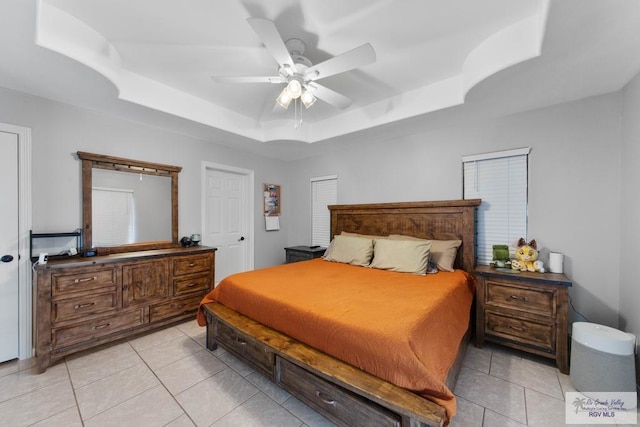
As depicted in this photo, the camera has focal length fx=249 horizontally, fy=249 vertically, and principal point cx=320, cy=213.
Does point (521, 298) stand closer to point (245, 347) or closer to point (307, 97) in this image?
point (245, 347)

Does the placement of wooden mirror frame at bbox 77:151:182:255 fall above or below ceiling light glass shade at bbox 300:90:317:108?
below

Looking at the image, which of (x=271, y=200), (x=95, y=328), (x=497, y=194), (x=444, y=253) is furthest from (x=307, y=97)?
(x=95, y=328)

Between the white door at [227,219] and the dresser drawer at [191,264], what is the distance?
24.9 inches

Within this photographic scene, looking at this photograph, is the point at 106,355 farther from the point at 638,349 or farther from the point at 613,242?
the point at 613,242

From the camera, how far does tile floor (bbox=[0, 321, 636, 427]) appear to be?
64.7 inches

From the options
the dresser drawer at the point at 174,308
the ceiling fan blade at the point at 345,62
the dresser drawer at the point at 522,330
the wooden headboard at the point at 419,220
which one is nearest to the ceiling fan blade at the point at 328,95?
the ceiling fan blade at the point at 345,62

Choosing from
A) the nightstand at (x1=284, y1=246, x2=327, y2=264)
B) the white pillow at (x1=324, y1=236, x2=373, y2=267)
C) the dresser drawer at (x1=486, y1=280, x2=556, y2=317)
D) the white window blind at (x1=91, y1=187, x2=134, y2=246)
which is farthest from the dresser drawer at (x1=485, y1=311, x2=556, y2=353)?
the white window blind at (x1=91, y1=187, x2=134, y2=246)

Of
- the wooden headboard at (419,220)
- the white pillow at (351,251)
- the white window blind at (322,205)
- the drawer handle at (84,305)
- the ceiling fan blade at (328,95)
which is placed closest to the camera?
the ceiling fan blade at (328,95)

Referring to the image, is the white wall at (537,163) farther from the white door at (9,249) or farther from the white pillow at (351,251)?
the white pillow at (351,251)

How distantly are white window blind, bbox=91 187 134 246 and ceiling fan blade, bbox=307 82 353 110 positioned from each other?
101 inches

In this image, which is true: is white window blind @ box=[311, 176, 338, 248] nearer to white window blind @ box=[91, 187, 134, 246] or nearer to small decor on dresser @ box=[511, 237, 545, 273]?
small decor on dresser @ box=[511, 237, 545, 273]

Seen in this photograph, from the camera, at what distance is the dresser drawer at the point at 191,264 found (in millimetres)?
3008

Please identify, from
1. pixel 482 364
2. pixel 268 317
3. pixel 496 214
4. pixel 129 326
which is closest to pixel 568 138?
pixel 496 214

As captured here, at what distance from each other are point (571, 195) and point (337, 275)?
8.12 ft
